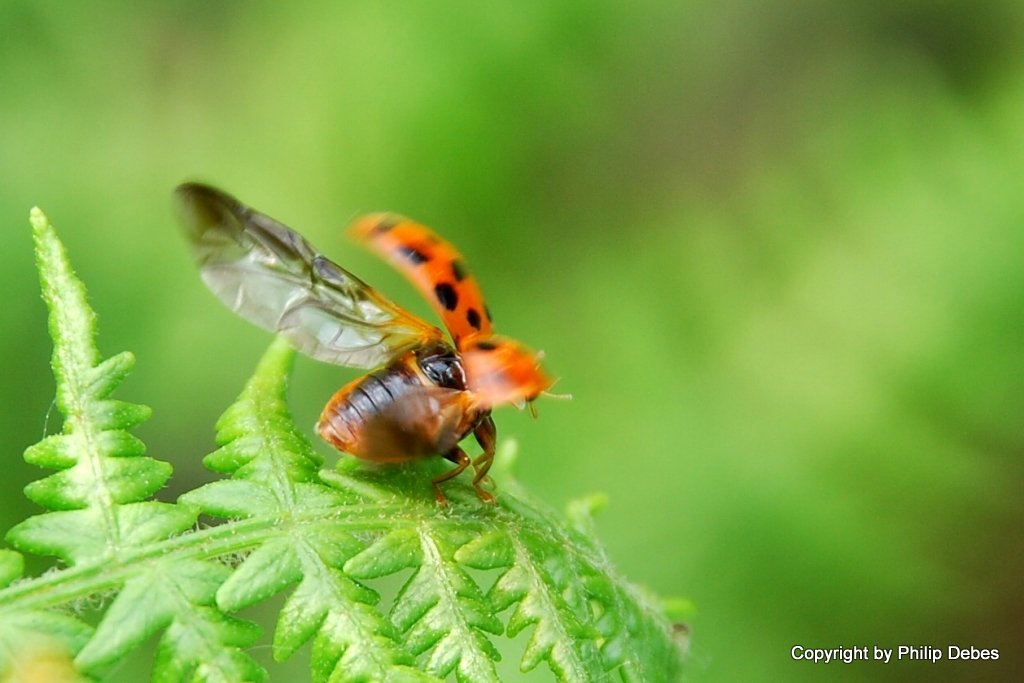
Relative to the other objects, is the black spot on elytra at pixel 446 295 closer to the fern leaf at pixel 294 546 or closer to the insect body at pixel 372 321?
the insect body at pixel 372 321

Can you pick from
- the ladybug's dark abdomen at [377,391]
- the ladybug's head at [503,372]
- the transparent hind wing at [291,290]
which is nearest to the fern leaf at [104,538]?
the transparent hind wing at [291,290]

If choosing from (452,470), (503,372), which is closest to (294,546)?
(452,470)

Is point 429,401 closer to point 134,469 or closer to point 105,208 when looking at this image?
point 134,469

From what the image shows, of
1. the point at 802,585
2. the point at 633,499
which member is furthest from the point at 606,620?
the point at 802,585

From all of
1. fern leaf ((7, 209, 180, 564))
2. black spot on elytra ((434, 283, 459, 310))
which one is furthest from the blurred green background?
fern leaf ((7, 209, 180, 564))

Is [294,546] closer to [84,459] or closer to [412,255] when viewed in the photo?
[84,459]

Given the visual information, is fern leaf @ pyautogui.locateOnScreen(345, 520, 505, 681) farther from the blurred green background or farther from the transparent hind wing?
the blurred green background

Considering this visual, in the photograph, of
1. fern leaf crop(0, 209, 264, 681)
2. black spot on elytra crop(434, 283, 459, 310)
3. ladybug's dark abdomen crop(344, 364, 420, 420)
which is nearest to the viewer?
fern leaf crop(0, 209, 264, 681)
